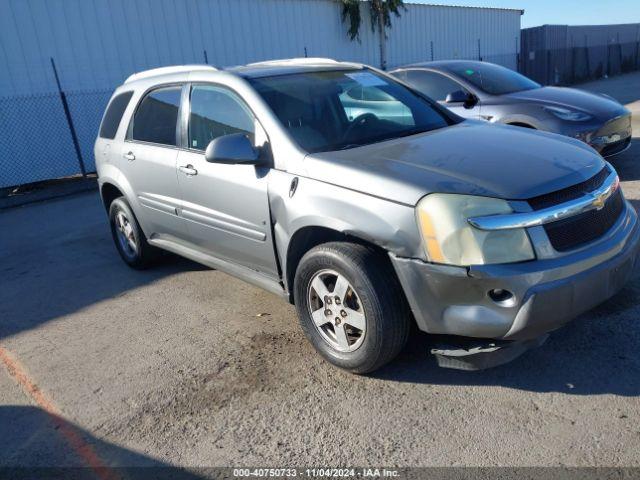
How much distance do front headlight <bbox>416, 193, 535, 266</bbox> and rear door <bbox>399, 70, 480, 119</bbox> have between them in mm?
4935

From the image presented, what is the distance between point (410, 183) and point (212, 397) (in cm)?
167

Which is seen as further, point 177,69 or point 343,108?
point 177,69

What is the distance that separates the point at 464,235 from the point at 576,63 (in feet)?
100

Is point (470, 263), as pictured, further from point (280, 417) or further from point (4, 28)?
point (4, 28)

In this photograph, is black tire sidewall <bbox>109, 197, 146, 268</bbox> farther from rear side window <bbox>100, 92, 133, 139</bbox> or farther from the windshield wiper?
the windshield wiper

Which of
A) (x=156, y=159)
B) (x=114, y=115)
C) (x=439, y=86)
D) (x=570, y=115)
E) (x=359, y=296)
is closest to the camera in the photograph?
(x=359, y=296)

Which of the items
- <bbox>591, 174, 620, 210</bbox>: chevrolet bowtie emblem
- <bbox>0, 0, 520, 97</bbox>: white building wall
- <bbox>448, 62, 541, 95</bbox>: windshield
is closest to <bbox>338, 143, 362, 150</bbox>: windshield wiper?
<bbox>591, 174, 620, 210</bbox>: chevrolet bowtie emblem

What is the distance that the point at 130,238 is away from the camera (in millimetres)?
5484

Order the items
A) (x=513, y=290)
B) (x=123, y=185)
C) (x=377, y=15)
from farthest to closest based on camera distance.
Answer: (x=377, y=15) → (x=123, y=185) → (x=513, y=290)

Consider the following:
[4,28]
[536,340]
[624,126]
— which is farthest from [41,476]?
[4,28]

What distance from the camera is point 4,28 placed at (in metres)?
10.9

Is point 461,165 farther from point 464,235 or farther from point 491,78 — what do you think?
point 491,78

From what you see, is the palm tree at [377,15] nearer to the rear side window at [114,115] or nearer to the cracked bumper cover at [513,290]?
the rear side window at [114,115]

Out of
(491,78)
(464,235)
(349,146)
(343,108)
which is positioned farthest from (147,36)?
(464,235)
